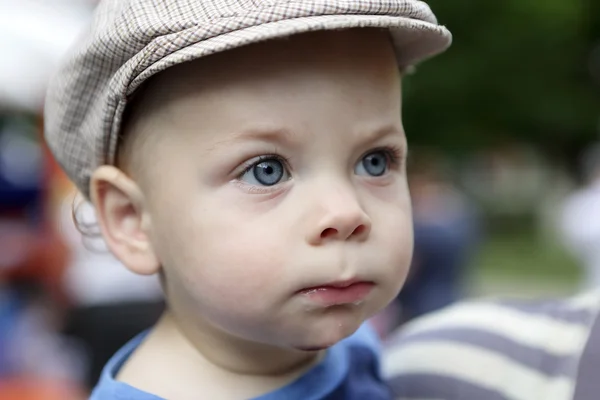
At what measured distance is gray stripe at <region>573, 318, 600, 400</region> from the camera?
1178 mm

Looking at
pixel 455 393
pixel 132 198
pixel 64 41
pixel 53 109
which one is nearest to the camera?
pixel 132 198

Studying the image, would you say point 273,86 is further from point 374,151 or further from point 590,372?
point 590,372

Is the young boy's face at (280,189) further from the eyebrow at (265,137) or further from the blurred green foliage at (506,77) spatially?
the blurred green foliage at (506,77)

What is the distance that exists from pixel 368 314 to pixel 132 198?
1.24 ft

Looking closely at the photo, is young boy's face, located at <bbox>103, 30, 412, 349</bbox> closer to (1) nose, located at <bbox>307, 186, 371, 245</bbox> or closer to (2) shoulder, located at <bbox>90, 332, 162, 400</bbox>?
(1) nose, located at <bbox>307, 186, 371, 245</bbox>

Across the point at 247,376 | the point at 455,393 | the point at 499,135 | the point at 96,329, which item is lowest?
the point at 499,135

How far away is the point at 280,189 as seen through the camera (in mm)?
1037

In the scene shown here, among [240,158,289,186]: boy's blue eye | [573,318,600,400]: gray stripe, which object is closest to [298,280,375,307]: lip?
[240,158,289,186]: boy's blue eye

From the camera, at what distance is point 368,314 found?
110cm

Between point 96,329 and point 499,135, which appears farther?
point 499,135

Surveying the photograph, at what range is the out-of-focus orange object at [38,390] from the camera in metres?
3.45

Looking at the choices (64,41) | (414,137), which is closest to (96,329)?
(64,41)

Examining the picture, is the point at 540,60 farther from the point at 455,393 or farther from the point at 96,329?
the point at 455,393

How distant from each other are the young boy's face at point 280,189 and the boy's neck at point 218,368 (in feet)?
0.28
